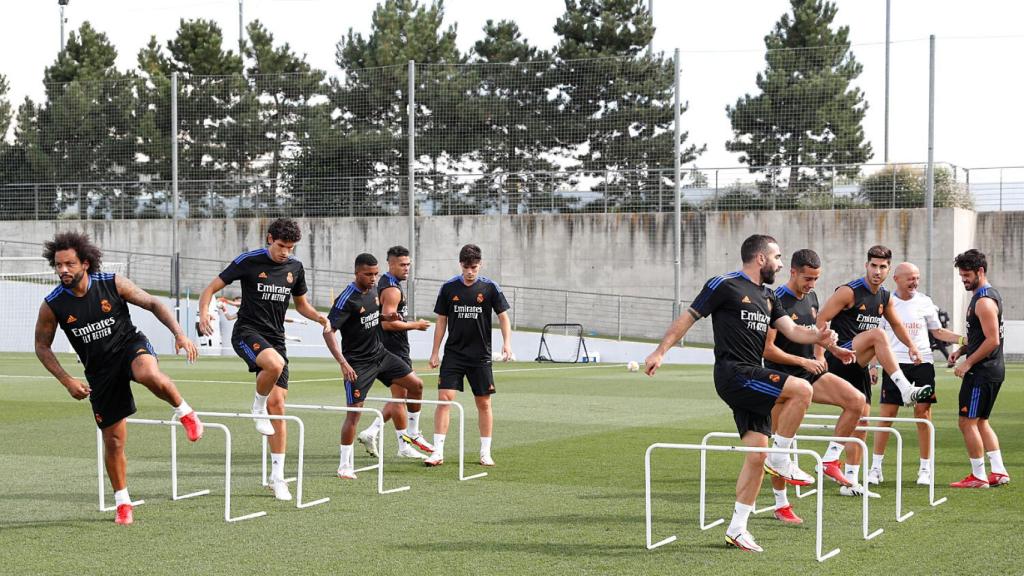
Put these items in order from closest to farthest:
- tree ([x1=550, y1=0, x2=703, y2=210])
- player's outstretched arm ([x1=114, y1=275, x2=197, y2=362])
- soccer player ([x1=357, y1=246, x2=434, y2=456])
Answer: player's outstretched arm ([x1=114, y1=275, x2=197, y2=362])
soccer player ([x1=357, y1=246, x2=434, y2=456])
tree ([x1=550, y1=0, x2=703, y2=210])

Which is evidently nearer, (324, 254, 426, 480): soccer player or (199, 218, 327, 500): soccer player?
(199, 218, 327, 500): soccer player

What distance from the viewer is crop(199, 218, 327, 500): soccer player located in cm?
928

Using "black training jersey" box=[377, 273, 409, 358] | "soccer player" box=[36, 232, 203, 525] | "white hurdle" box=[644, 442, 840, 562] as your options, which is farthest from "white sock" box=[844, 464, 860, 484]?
"soccer player" box=[36, 232, 203, 525]

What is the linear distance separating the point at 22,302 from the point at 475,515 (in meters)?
31.8

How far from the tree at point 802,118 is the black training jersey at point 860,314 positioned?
25.3m

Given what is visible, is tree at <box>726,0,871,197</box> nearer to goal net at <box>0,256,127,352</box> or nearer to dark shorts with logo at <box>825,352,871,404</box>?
goal net at <box>0,256,127,352</box>

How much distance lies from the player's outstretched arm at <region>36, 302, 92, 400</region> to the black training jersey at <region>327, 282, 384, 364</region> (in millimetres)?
3066

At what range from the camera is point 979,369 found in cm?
1012

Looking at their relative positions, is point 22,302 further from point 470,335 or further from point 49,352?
point 49,352

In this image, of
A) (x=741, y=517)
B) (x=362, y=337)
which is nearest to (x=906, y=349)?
(x=741, y=517)

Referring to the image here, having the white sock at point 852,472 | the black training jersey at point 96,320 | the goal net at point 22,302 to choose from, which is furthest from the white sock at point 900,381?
the goal net at point 22,302

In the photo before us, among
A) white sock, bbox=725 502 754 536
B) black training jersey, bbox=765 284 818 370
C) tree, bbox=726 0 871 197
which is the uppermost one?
tree, bbox=726 0 871 197

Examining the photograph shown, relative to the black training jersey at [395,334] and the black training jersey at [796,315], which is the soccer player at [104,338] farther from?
the black training jersey at [796,315]

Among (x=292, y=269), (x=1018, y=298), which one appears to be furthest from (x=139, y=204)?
(x=292, y=269)
